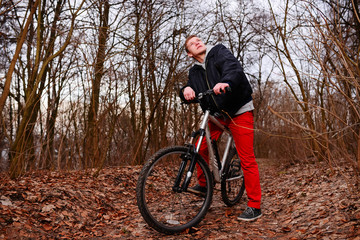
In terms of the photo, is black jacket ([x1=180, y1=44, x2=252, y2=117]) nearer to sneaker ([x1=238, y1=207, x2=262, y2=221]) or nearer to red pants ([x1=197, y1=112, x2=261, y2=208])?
red pants ([x1=197, y1=112, x2=261, y2=208])

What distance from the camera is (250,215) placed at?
Result: 10.5ft

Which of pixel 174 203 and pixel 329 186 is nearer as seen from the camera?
pixel 174 203

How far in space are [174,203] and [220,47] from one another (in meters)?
1.75

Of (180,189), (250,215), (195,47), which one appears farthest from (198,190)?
(195,47)

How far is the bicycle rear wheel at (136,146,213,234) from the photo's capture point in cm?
263

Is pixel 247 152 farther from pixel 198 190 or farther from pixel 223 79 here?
pixel 223 79

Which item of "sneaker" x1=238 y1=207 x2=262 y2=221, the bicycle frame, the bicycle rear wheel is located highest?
the bicycle frame

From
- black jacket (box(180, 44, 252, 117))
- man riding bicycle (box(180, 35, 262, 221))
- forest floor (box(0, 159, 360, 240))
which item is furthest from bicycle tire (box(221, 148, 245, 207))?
black jacket (box(180, 44, 252, 117))

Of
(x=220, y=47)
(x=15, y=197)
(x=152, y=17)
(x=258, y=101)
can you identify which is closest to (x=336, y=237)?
(x=220, y=47)

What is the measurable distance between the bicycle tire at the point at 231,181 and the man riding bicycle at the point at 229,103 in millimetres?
362

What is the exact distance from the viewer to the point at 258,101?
11.7 m

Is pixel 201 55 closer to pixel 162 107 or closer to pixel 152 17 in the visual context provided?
pixel 152 17

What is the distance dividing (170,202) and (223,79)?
136 cm

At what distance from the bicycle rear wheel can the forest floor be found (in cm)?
13
